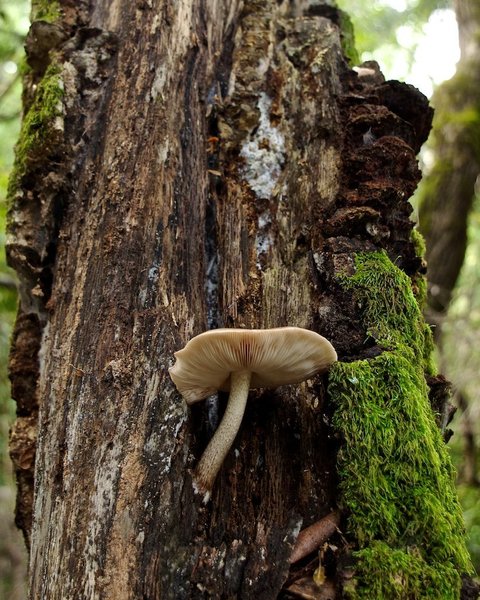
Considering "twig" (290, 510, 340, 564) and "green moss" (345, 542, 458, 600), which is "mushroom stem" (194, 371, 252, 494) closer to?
"twig" (290, 510, 340, 564)

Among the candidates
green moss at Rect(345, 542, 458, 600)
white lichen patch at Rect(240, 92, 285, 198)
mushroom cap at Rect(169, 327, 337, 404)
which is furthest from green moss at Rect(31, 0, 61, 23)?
green moss at Rect(345, 542, 458, 600)

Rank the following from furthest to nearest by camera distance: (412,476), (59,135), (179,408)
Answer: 1. (59,135)
2. (179,408)
3. (412,476)

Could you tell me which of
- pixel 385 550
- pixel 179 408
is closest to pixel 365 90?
pixel 179 408

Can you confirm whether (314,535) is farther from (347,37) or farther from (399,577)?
(347,37)

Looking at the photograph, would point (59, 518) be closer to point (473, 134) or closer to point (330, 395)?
point (330, 395)

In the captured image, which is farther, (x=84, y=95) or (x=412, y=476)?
(x=84, y=95)

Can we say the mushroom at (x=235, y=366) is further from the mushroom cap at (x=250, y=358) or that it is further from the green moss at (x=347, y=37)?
the green moss at (x=347, y=37)

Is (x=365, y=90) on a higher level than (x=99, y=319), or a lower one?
higher
